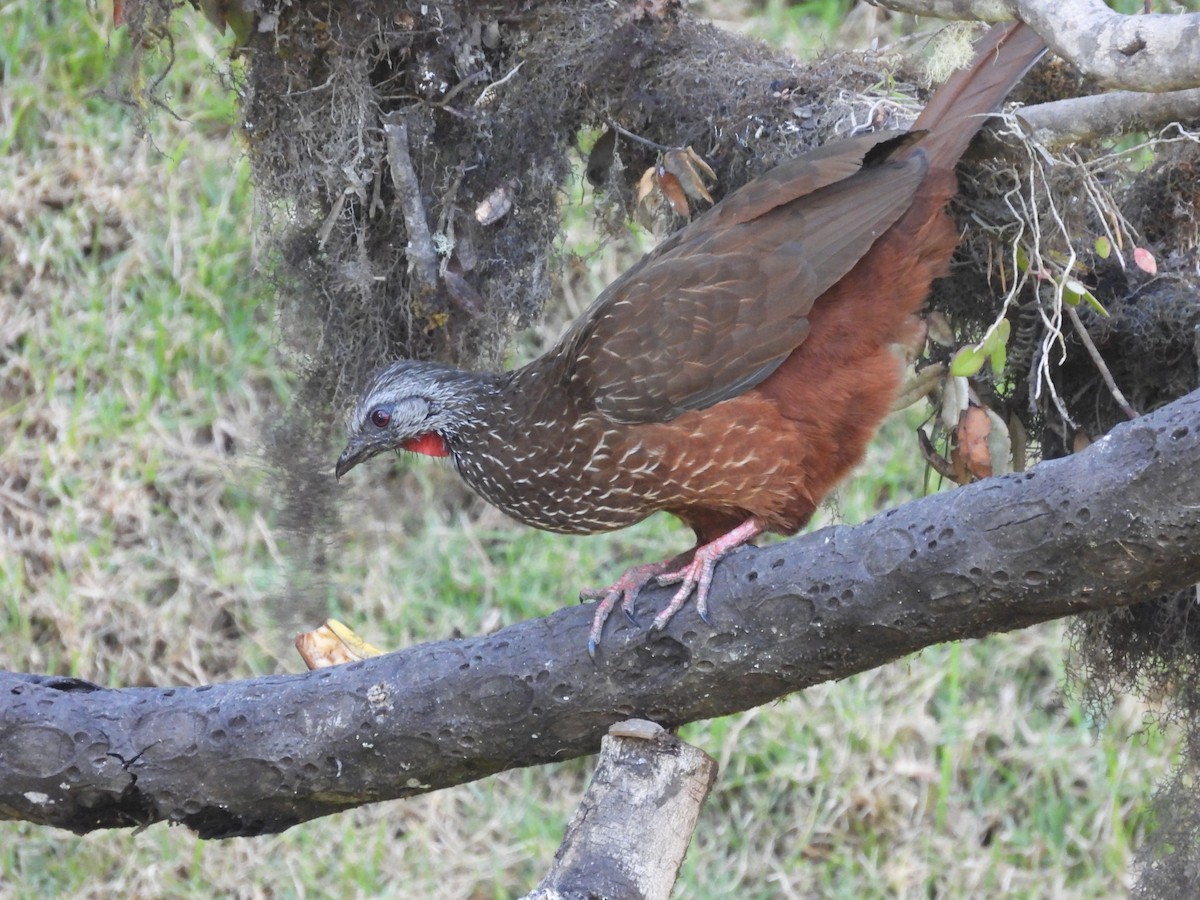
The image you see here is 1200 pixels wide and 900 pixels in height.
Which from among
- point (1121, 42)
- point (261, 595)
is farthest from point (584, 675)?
point (261, 595)

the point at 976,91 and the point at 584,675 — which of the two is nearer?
the point at 584,675

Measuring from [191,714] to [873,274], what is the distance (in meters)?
1.58

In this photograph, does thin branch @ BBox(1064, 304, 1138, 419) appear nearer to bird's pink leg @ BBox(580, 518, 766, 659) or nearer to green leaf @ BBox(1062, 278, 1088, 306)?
green leaf @ BBox(1062, 278, 1088, 306)

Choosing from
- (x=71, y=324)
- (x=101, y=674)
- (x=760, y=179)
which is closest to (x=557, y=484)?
(x=760, y=179)

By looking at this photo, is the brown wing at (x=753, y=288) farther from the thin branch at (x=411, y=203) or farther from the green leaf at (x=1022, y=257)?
the thin branch at (x=411, y=203)

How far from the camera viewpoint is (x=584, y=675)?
242 cm

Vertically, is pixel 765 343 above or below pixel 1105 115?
below

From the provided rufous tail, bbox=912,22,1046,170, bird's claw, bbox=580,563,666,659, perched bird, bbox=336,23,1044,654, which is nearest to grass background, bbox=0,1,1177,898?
perched bird, bbox=336,23,1044,654

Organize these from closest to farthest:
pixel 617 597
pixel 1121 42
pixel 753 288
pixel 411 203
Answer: pixel 1121 42
pixel 617 597
pixel 753 288
pixel 411 203

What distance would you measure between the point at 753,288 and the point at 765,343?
115mm

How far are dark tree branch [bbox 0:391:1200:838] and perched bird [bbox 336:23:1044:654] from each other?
1.37 feet

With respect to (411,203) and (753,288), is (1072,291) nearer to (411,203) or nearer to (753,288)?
(753,288)

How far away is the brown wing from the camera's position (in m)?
2.85

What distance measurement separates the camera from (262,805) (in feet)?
8.49
